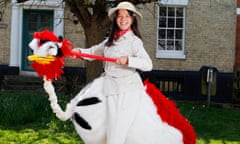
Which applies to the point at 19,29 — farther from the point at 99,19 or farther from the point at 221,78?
the point at 99,19

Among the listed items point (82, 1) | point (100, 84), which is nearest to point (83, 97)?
point (100, 84)

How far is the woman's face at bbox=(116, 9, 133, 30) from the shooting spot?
418cm

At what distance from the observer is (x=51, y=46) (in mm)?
3928

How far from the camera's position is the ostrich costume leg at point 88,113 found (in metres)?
4.00

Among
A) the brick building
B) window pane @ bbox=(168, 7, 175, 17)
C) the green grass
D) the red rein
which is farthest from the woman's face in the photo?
window pane @ bbox=(168, 7, 175, 17)

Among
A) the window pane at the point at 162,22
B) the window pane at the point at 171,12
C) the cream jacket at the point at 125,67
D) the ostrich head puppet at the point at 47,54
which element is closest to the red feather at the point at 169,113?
the cream jacket at the point at 125,67

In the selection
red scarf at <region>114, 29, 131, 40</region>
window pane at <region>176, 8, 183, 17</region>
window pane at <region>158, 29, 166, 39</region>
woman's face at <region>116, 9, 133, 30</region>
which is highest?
window pane at <region>176, 8, 183, 17</region>

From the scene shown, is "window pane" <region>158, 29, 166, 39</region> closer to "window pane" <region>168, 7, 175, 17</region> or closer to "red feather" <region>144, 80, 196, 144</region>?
"window pane" <region>168, 7, 175, 17</region>

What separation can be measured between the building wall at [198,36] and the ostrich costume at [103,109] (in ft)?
39.0

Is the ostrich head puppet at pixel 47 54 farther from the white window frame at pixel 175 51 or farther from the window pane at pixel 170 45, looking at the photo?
the window pane at pixel 170 45

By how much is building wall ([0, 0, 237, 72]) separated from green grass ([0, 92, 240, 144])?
5873mm

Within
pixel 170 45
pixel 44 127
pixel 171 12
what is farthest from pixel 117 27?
pixel 171 12

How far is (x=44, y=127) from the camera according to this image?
8156mm

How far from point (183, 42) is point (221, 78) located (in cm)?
191
